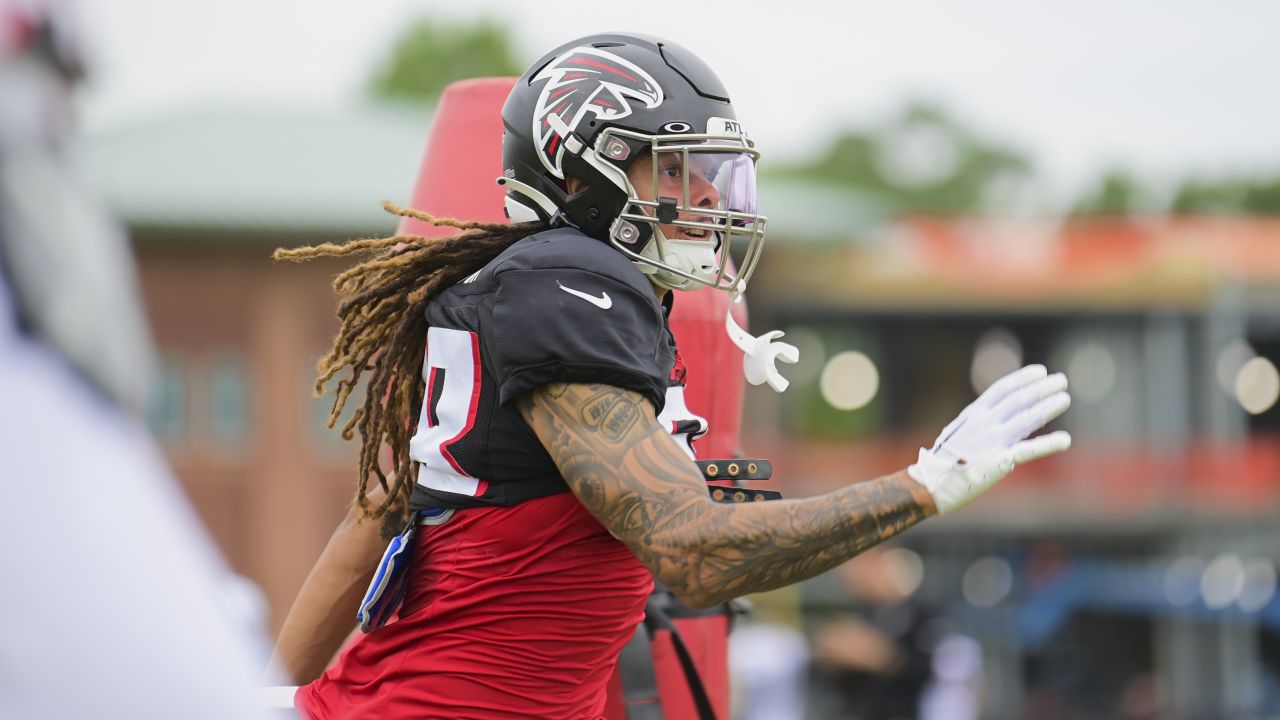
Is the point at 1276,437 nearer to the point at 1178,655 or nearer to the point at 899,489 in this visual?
the point at 1178,655

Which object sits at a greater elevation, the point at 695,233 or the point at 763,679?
the point at 695,233

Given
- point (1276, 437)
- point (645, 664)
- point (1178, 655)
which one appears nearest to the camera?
point (645, 664)

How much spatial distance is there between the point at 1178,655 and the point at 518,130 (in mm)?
25789

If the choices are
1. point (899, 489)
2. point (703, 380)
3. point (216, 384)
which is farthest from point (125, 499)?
point (216, 384)

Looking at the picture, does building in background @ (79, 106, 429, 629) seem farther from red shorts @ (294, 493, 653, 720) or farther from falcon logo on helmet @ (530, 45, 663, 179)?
red shorts @ (294, 493, 653, 720)

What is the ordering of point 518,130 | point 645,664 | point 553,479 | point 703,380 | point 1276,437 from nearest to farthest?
point 553,479 < point 518,130 < point 645,664 < point 703,380 < point 1276,437

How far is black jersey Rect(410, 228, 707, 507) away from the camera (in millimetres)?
2195

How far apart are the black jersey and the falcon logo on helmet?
19cm

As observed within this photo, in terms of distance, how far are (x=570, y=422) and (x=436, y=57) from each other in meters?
39.5

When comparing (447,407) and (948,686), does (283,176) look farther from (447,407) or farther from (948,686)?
(447,407)

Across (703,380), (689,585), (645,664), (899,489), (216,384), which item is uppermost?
(216,384)

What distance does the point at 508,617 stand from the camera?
2.33 metres

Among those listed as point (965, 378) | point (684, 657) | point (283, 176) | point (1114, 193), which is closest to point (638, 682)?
point (684, 657)

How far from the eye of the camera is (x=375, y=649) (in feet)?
8.10
